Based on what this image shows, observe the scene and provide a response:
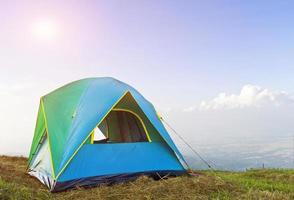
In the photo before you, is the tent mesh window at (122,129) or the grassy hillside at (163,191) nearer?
the grassy hillside at (163,191)

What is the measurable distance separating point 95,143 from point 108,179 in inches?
55.6

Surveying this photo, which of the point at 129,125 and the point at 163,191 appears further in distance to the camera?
the point at 129,125

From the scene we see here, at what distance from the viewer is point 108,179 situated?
9883mm

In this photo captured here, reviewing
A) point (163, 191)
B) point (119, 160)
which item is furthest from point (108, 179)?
point (163, 191)

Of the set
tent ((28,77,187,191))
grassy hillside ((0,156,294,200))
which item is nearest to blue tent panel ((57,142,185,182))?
tent ((28,77,187,191))

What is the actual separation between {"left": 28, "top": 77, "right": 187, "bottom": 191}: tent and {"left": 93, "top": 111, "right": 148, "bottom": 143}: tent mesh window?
0.03m

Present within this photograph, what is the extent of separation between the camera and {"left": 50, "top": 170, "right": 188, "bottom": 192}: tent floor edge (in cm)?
920

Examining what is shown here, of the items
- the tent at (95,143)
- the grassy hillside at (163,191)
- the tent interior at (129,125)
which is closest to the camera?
the grassy hillside at (163,191)

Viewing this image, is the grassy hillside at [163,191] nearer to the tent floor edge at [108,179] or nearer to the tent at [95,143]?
the tent floor edge at [108,179]

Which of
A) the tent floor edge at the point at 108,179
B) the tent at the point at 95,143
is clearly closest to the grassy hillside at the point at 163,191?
the tent floor edge at the point at 108,179

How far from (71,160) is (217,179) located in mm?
3848

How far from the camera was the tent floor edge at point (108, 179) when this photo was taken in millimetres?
9203

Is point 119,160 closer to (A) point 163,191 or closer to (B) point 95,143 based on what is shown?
(B) point 95,143

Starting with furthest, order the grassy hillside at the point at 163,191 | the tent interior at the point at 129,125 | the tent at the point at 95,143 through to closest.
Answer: the tent interior at the point at 129,125, the tent at the point at 95,143, the grassy hillside at the point at 163,191
